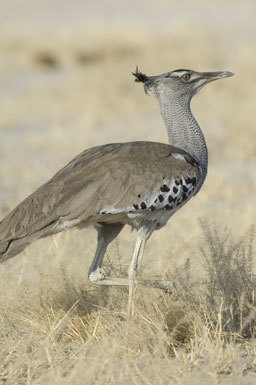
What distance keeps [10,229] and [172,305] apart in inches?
34.2

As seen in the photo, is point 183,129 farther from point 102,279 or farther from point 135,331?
point 135,331

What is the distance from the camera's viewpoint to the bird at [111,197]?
3.65 m

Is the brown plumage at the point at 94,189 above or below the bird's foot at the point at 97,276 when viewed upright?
above

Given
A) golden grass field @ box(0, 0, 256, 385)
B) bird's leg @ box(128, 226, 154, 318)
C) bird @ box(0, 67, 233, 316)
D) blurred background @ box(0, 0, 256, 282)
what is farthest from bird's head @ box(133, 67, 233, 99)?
blurred background @ box(0, 0, 256, 282)

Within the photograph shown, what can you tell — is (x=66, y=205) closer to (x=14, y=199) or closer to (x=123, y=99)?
(x=14, y=199)

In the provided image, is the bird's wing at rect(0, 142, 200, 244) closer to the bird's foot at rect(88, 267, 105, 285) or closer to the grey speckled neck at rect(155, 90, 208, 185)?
the grey speckled neck at rect(155, 90, 208, 185)

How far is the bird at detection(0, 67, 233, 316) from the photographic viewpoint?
3654 millimetres

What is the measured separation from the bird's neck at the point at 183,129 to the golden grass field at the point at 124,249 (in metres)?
0.38

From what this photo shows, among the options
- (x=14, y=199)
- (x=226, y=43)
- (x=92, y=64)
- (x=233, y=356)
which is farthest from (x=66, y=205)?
(x=226, y=43)

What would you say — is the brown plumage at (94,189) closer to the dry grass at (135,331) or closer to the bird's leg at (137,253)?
the bird's leg at (137,253)

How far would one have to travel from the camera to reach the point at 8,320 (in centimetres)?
400

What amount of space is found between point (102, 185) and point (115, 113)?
26.6ft

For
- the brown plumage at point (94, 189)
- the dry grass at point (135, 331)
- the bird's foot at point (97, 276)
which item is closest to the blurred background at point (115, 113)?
the dry grass at point (135, 331)

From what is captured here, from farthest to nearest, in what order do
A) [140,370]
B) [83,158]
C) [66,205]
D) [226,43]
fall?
[226,43] → [83,158] → [66,205] → [140,370]
